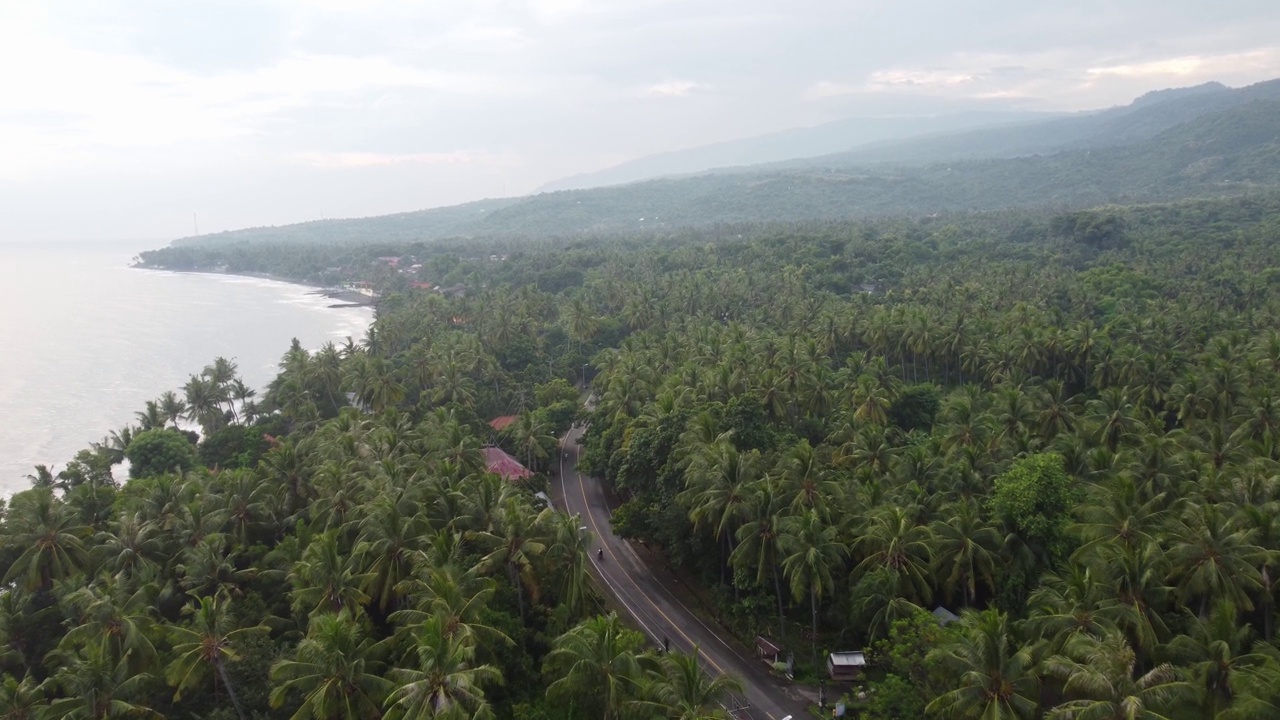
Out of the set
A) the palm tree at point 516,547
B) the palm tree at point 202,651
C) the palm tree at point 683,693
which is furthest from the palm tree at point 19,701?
the palm tree at point 683,693

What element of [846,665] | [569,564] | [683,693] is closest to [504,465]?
[569,564]

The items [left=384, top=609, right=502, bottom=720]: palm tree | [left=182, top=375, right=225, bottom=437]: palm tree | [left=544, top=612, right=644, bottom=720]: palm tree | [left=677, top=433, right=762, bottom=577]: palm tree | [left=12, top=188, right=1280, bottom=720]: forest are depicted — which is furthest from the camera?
[left=182, top=375, right=225, bottom=437]: palm tree

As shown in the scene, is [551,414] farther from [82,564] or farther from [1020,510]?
[1020,510]

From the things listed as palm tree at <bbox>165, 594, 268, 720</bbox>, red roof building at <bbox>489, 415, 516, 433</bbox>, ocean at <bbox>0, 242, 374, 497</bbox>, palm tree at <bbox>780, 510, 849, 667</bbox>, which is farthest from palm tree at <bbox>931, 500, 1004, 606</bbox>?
ocean at <bbox>0, 242, 374, 497</bbox>

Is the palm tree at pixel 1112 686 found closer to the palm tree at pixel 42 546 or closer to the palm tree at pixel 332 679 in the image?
the palm tree at pixel 332 679

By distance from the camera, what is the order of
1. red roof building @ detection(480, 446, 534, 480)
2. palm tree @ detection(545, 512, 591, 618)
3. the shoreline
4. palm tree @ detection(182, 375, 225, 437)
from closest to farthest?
palm tree @ detection(545, 512, 591, 618)
red roof building @ detection(480, 446, 534, 480)
palm tree @ detection(182, 375, 225, 437)
the shoreline

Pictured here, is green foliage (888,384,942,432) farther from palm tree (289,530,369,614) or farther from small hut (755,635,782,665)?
palm tree (289,530,369,614)

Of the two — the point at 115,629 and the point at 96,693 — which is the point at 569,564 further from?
the point at 115,629
